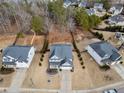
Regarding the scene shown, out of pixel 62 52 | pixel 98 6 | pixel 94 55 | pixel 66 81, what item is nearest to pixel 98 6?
pixel 98 6

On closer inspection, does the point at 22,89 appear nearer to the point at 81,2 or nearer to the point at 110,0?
the point at 81,2

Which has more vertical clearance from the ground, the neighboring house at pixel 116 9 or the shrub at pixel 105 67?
the neighboring house at pixel 116 9

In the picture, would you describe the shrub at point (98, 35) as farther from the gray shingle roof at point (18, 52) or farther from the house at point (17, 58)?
the house at point (17, 58)

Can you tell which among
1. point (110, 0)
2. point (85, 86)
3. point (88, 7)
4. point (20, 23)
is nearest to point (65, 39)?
point (20, 23)

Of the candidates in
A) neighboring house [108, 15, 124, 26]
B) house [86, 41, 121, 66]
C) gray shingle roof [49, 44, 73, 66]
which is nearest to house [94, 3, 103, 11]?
neighboring house [108, 15, 124, 26]

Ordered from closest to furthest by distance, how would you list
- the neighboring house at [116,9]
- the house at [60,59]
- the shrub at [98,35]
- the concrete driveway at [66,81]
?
the concrete driveway at [66,81]
the house at [60,59]
the shrub at [98,35]
the neighboring house at [116,9]

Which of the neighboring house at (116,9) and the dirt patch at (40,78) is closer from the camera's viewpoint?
the dirt patch at (40,78)

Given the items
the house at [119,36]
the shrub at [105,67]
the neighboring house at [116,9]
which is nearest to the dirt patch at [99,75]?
the shrub at [105,67]
